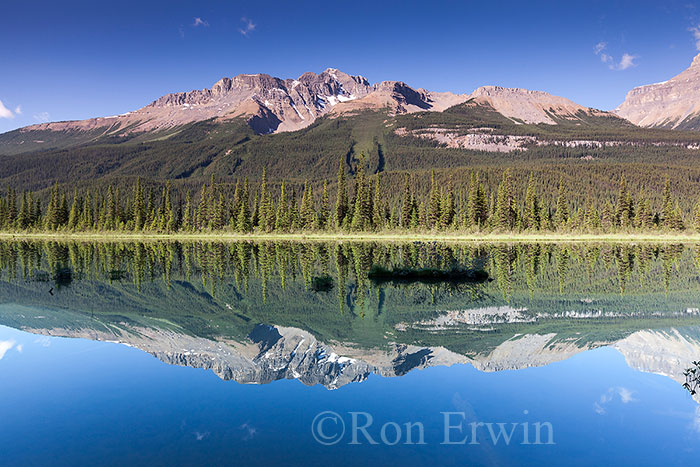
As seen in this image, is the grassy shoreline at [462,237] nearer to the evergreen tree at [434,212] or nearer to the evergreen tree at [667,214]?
the evergreen tree at [667,214]

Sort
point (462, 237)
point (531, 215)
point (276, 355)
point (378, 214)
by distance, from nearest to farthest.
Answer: point (276, 355), point (462, 237), point (531, 215), point (378, 214)

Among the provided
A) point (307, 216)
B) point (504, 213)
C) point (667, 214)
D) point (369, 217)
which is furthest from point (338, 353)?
point (667, 214)

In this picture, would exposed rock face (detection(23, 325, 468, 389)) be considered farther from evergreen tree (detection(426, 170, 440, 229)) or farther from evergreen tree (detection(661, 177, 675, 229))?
evergreen tree (detection(661, 177, 675, 229))

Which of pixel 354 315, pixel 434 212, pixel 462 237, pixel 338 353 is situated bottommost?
pixel 462 237

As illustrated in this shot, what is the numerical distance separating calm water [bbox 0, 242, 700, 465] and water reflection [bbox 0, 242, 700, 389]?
0.17m

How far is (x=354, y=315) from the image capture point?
108 feet

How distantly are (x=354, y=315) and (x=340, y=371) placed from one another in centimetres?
1116

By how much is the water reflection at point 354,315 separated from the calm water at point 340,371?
174 mm

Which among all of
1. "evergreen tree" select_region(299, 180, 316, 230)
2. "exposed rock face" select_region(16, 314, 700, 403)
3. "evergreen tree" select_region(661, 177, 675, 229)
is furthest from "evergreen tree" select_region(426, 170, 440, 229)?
"exposed rock face" select_region(16, 314, 700, 403)

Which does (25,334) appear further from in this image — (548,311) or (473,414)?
(548,311)

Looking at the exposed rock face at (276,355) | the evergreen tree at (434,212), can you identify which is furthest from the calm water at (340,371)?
the evergreen tree at (434,212)

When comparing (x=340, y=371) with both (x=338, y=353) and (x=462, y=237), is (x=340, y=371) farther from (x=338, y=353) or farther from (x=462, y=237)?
(x=462, y=237)

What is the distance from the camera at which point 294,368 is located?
2120 cm

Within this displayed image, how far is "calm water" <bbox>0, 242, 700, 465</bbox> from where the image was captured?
47.5 feet
